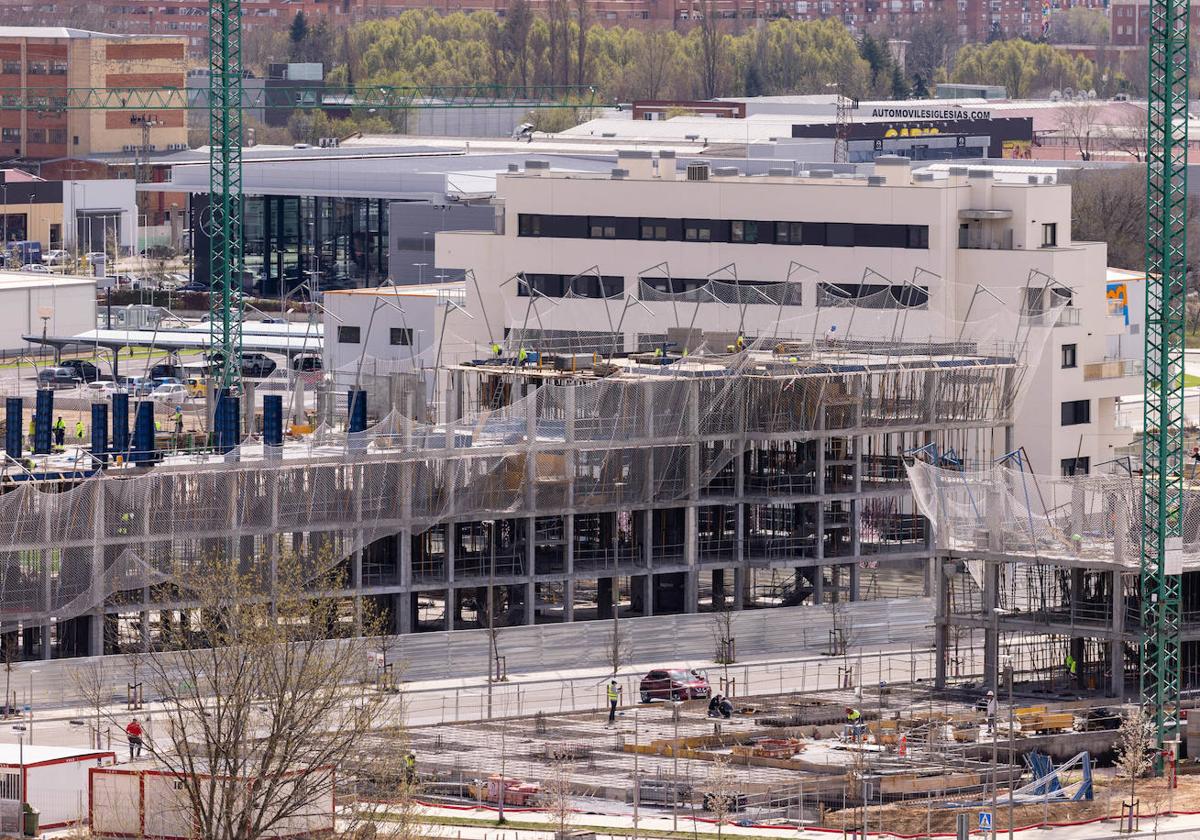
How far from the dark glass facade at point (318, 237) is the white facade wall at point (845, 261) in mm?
70525

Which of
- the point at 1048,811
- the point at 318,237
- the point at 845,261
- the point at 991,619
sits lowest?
the point at 1048,811

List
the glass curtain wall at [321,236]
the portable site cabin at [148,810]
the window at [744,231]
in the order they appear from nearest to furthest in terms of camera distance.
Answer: the portable site cabin at [148,810] → the window at [744,231] → the glass curtain wall at [321,236]

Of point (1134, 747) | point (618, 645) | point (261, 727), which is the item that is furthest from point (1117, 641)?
point (261, 727)

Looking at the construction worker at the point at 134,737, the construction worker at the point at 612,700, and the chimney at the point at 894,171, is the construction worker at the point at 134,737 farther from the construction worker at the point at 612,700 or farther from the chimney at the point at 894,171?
the chimney at the point at 894,171

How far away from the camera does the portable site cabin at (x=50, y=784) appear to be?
6316 cm

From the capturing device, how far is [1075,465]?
110625 millimetres

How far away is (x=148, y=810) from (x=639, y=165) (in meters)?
64.9

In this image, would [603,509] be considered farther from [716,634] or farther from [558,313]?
[558,313]

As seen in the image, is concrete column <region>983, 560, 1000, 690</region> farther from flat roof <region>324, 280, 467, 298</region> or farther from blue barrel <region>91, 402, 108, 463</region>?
flat roof <region>324, 280, 467, 298</region>

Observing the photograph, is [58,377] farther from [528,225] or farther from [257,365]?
[528,225]

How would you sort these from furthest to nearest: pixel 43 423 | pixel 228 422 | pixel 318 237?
pixel 318 237 < pixel 228 422 < pixel 43 423

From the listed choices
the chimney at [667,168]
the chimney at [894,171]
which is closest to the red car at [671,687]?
the chimney at [894,171]

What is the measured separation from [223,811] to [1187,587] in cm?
3346

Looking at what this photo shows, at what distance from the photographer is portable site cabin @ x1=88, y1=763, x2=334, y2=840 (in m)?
59.7
